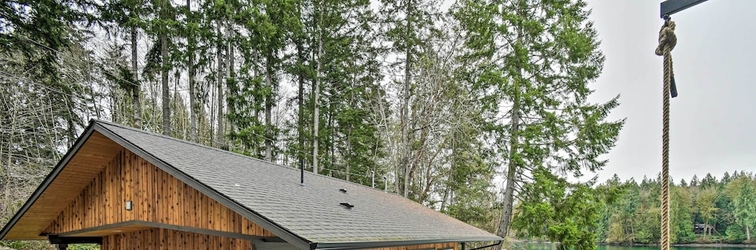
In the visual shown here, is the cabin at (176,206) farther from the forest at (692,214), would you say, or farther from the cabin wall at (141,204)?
the forest at (692,214)

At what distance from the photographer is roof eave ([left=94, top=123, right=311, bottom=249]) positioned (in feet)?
11.6

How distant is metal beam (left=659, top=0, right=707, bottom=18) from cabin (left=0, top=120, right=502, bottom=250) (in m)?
2.83

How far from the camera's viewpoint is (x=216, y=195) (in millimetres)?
4098

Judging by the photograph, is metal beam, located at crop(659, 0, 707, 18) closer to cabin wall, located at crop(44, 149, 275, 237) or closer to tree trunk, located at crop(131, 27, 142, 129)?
cabin wall, located at crop(44, 149, 275, 237)

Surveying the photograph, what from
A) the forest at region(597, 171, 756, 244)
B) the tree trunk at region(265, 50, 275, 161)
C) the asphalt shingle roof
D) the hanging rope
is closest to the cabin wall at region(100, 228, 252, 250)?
the asphalt shingle roof

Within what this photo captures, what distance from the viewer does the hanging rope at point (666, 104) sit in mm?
1261

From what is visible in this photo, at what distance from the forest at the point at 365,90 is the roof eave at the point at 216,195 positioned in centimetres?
478

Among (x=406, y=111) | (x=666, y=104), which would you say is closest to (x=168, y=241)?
(x=666, y=104)

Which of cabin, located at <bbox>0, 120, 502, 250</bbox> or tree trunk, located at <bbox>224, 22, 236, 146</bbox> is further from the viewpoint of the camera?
Answer: tree trunk, located at <bbox>224, 22, 236, 146</bbox>

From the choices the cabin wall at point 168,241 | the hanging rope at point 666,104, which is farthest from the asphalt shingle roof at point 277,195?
the hanging rope at point 666,104

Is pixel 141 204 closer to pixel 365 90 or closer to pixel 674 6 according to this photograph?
pixel 674 6

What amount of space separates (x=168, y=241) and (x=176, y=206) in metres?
1.16

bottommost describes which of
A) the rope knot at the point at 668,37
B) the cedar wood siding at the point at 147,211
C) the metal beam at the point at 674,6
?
the cedar wood siding at the point at 147,211

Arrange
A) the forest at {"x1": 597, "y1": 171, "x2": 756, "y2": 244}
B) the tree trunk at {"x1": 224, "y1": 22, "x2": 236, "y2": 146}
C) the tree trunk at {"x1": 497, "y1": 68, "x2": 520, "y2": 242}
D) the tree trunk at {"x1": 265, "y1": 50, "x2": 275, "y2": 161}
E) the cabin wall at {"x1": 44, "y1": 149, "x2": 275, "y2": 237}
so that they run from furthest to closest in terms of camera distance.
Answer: the forest at {"x1": 597, "y1": 171, "x2": 756, "y2": 244}, the tree trunk at {"x1": 265, "y1": 50, "x2": 275, "y2": 161}, the tree trunk at {"x1": 224, "y1": 22, "x2": 236, "y2": 146}, the tree trunk at {"x1": 497, "y1": 68, "x2": 520, "y2": 242}, the cabin wall at {"x1": 44, "y1": 149, "x2": 275, "y2": 237}
